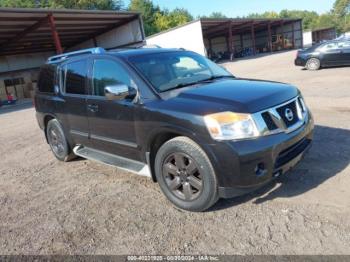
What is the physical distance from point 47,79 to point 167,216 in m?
3.89

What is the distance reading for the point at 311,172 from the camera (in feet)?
13.8

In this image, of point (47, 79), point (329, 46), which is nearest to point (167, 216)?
point (47, 79)

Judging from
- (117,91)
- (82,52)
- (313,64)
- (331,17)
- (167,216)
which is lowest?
(167,216)

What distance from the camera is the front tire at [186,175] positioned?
3.36 metres

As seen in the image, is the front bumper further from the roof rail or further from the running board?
the roof rail

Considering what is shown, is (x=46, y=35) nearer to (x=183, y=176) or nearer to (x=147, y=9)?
(x=183, y=176)

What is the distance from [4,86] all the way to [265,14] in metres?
124

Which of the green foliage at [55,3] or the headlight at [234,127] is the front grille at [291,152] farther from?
the green foliage at [55,3]

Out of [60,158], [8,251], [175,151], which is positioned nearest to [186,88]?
[175,151]

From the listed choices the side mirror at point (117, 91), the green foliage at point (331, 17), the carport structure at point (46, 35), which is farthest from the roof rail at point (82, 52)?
the green foliage at point (331, 17)

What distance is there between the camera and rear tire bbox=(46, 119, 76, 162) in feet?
19.2

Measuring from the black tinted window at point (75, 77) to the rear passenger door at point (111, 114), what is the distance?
0.94 feet

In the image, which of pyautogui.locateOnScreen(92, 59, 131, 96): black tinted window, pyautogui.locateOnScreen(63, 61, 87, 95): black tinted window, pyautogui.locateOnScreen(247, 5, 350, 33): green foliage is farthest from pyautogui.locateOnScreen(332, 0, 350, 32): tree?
pyautogui.locateOnScreen(92, 59, 131, 96): black tinted window

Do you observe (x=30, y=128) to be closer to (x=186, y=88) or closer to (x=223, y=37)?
(x=186, y=88)
